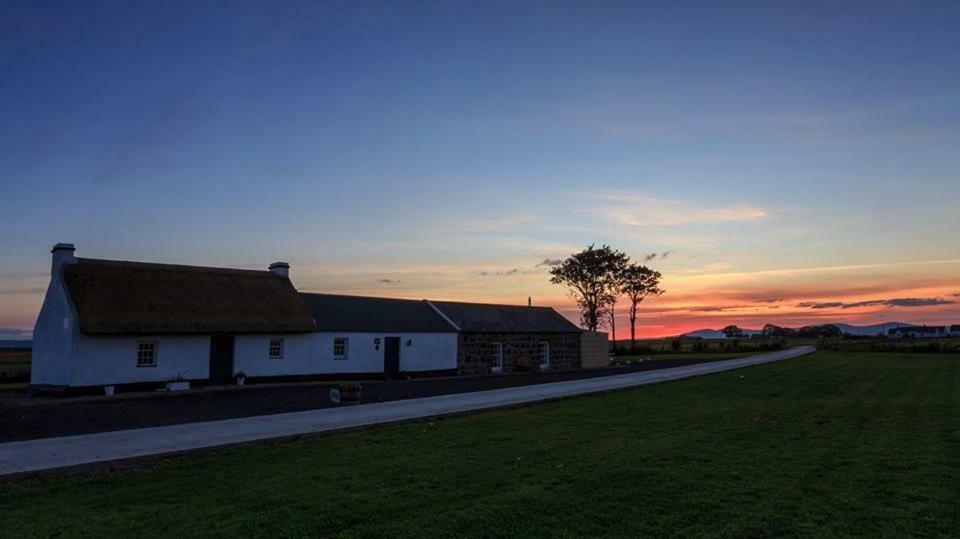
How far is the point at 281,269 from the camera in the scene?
33656mm

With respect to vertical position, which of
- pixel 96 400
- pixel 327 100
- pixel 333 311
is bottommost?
pixel 96 400

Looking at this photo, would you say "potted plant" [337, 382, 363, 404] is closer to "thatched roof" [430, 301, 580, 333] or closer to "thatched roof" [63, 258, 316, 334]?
"thatched roof" [63, 258, 316, 334]

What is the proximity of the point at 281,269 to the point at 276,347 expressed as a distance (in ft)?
16.8

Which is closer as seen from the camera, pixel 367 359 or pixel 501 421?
pixel 501 421

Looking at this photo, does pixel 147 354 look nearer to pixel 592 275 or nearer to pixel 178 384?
pixel 178 384

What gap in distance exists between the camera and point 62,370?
24.3m

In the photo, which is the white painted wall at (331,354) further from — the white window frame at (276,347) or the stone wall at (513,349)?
the stone wall at (513,349)

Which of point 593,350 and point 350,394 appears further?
point 593,350

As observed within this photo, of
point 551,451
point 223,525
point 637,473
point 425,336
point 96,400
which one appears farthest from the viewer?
point 425,336

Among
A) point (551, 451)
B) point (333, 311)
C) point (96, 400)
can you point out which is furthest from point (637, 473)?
point (333, 311)

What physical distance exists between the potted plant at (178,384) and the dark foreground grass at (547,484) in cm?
1552

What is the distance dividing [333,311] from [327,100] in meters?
13.9

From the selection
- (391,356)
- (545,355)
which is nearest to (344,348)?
(391,356)

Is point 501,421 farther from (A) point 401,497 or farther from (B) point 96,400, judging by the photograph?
(B) point 96,400
